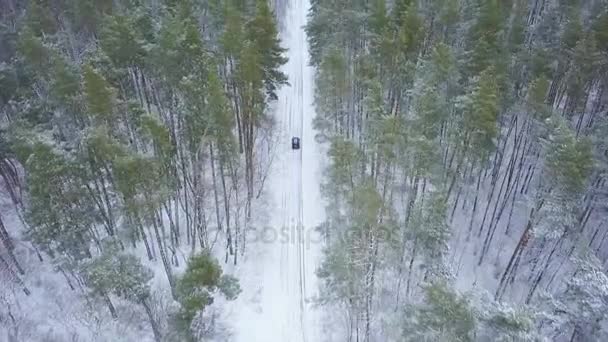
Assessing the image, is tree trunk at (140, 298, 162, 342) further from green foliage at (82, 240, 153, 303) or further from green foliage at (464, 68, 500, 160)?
green foliage at (464, 68, 500, 160)

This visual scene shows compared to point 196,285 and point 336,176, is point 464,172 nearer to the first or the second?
point 336,176

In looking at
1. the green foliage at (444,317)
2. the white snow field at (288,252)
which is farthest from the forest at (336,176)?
the white snow field at (288,252)

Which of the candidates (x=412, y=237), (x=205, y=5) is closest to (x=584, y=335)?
(x=412, y=237)

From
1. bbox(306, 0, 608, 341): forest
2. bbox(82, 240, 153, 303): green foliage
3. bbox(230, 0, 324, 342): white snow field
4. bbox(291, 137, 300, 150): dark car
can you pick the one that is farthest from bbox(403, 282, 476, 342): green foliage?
bbox(291, 137, 300, 150): dark car

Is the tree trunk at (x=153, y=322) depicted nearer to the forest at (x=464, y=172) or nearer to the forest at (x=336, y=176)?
the forest at (x=336, y=176)

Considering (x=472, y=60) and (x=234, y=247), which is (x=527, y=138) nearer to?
(x=472, y=60)

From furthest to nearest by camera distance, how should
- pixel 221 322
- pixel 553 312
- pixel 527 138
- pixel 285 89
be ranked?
pixel 285 89 → pixel 527 138 → pixel 221 322 → pixel 553 312

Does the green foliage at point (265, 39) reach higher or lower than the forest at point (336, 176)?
higher

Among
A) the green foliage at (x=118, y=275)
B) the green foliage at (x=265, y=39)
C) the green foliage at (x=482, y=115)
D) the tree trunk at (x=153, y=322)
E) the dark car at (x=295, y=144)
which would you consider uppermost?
the green foliage at (x=265, y=39)
